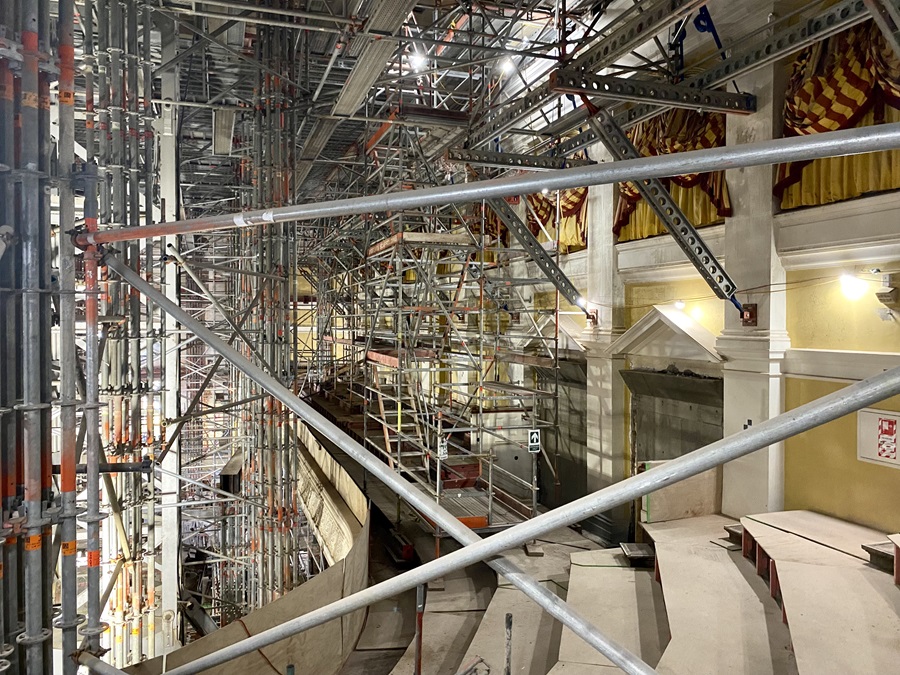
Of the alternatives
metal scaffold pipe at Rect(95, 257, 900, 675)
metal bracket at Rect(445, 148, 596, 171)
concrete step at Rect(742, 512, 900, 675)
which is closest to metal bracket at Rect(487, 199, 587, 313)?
metal bracket at Rect(445, 148, 596, 171)

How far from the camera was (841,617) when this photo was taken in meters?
5.36

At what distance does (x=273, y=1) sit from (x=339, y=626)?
8449mm

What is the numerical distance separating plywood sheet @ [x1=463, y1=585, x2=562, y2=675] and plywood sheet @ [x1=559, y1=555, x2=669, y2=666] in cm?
37

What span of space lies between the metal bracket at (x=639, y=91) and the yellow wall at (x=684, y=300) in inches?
113

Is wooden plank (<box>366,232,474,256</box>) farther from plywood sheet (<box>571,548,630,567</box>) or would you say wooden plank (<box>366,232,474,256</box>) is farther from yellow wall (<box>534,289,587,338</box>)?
plywood sheet (<box>571,548,630,567</box>)

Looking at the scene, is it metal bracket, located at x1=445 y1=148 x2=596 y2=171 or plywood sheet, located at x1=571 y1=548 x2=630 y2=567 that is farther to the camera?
metal bracket, located at x1=445 y1=148 x2=596 y2=171

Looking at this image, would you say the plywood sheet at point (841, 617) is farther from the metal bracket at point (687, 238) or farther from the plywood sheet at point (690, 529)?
the metal bracket at point (687, 238)

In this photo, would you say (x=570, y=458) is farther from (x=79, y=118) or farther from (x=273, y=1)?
(x=79, y=118)

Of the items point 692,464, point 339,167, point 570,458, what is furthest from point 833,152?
point 339,167

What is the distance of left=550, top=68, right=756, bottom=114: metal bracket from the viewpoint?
6.62 metres

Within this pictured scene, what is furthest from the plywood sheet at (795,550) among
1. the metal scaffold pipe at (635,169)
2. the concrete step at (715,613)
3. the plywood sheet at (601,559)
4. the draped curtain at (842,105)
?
the metal scaffold pipe at (635,169)

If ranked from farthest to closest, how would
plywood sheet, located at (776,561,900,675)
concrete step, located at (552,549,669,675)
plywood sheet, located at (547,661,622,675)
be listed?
concrete step, located at (552,549,669,675) < plywood sheet, located at (547,661,622,675) < plywood sheet, located at (776,561,900,675)

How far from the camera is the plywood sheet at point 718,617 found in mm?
5316

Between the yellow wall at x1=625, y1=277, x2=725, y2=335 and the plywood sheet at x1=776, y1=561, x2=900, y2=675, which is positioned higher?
the yellow wall at x1=625, y1=277, x2=725, y2=335
